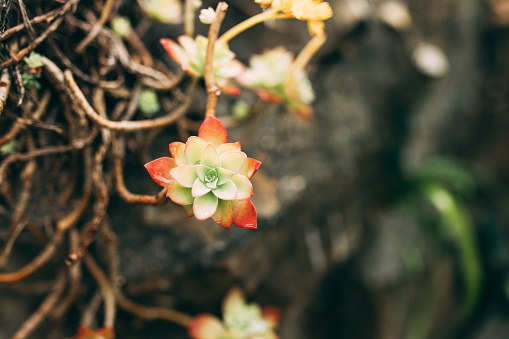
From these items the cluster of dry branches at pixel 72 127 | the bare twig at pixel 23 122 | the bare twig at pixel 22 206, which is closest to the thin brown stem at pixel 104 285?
the cluster of dry branches at pixel 72 127

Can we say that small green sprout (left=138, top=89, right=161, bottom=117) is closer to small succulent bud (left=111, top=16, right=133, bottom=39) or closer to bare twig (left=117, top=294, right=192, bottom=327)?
small succulent bud (left=111, top=16, right=133, bottom=39)

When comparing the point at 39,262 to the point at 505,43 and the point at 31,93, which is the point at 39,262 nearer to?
the point at 31,93

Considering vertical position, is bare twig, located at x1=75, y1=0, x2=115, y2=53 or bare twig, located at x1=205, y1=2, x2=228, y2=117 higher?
bare twig, located at x1=75, y1=0, x2=115, y2=53

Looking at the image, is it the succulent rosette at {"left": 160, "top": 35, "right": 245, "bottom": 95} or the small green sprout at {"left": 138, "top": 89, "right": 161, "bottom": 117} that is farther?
the small green sprout at {"left": 138, "top": 89, "right": 161, "bottom": 117}

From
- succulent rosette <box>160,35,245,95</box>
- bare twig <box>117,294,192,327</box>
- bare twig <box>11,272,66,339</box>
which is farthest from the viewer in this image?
bare twig <box>117,294,192,327</box>

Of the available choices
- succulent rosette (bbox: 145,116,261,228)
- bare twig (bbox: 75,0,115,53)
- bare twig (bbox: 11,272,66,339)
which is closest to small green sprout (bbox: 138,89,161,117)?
bare twig (bbox: 75,0,115,53)

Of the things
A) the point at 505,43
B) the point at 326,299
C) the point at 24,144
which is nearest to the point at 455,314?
the point at 326,299

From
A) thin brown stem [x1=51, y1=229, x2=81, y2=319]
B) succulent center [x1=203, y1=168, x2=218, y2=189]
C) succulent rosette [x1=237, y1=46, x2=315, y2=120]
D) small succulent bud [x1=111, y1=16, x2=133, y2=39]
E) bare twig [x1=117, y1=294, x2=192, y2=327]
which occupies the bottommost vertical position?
bare twig [x1=117, y1=294, x2=192, y2=327]
